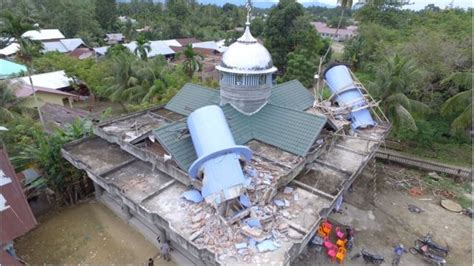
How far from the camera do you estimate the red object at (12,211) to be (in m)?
11.6

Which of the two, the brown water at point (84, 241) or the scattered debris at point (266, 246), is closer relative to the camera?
the scattered debris at point (266, 246)

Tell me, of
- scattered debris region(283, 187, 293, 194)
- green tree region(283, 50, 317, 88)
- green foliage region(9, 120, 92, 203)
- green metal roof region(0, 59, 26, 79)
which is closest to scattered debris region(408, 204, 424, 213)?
scattered debris region(283, 187, 293, 194)

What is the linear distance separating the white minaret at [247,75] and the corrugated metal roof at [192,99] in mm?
2744

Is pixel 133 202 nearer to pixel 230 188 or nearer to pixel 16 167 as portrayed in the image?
pixel 230 188

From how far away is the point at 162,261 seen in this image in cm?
1436

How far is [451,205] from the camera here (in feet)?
63.6

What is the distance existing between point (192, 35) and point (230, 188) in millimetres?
83528

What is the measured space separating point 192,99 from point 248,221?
12.7 m

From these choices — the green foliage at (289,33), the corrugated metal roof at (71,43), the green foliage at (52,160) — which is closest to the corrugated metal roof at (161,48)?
the corrugated metal roof at (71,43)

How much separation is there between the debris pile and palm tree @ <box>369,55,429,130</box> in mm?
14023

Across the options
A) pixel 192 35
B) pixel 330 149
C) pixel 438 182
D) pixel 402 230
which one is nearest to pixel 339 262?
pixel 402 230

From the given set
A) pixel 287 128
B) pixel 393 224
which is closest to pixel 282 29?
pixel 287 128

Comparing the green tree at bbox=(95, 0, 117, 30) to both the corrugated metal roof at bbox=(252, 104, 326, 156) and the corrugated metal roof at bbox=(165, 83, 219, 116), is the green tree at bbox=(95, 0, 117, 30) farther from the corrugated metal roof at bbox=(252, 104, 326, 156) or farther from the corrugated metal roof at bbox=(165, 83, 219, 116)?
the corrugated metal roof at bbox=(252, 104, 326, 156)

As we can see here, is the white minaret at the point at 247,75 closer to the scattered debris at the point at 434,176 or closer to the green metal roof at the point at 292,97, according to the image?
the green metal roof at the point at 292,97
